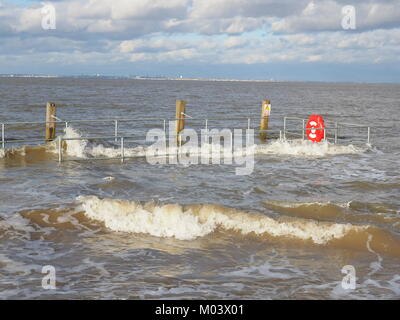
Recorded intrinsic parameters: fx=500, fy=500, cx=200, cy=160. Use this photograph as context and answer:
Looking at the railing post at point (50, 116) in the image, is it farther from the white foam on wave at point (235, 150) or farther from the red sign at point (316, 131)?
the red sign at point (316, 131)

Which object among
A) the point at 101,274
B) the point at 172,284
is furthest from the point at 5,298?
the point at 172,284

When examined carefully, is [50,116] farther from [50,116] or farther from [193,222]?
[193,222]

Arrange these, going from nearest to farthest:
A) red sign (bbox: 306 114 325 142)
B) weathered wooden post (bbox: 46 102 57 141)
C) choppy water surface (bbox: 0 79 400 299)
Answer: choppy water surface (bbox: 0 79 400 299), weathered wooden post (bbox: 46 102 57 141), red sign (bbox: 306 114 325 142)

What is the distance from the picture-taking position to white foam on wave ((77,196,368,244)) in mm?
8031

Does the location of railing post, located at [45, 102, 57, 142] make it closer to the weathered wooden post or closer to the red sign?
the weathered wooden post

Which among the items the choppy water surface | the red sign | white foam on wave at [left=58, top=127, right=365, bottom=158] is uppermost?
the red sign

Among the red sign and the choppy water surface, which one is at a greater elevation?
the red sign

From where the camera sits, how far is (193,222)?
8.52 meters

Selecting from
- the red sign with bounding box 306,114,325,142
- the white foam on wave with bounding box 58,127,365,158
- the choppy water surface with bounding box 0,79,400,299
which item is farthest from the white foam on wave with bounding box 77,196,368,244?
the red sign with bounding box 306,114,325,142

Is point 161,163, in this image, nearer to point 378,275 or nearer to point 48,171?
point 48,171

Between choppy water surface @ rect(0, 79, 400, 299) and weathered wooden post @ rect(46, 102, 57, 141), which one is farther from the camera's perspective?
weathered wooden post @ rect(46, 102, 57, 141)

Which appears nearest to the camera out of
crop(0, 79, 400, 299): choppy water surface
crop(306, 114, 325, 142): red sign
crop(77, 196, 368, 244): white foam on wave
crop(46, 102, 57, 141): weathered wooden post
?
crop(0, 79, 400, 299): choppy water surface

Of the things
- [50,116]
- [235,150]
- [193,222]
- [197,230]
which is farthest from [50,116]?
[197,230]

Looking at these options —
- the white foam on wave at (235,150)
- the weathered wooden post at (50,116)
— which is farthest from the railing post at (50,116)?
the white foam on wave at (235,150)
